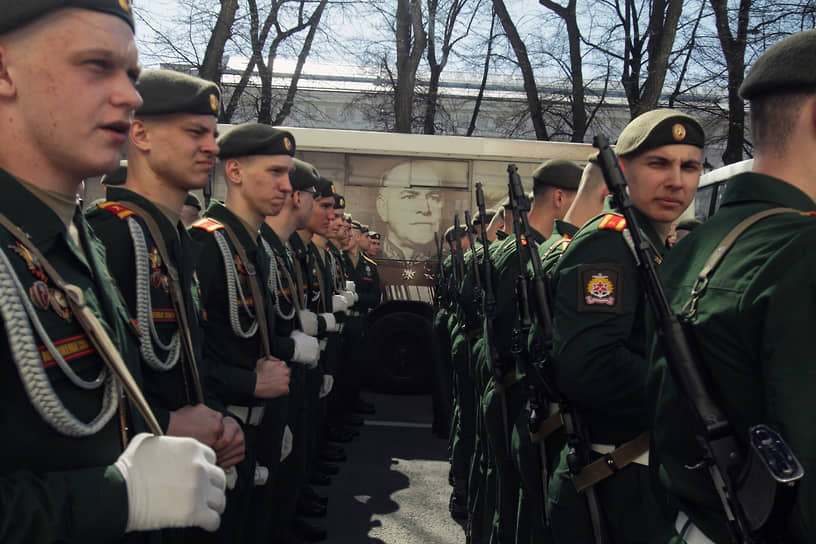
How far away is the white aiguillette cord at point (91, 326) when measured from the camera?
1233 millimetres

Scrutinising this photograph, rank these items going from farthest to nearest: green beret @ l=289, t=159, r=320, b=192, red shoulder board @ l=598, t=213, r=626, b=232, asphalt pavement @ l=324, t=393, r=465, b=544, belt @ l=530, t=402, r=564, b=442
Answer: asphalt pavement @ l=324, t=393, r=465, b=544, green beret @ l=289, t=159, r=320, b=192, belt @ l=530, t=402, r=564, b=442, red shoulder board @ l=598, t=213, r=626, b=232

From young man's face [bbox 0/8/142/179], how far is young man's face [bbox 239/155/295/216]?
5.76 ft

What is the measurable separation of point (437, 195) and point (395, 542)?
15.6 feet

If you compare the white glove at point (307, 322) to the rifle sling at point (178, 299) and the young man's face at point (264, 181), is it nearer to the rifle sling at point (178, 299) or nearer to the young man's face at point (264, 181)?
the young man's face at point (264, 181)

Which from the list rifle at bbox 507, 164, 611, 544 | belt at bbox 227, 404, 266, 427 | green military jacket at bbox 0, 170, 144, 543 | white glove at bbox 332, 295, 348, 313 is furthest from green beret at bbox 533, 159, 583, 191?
green military jacket at bbox 0, 170, 144, 543

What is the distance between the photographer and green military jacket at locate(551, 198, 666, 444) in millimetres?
2040

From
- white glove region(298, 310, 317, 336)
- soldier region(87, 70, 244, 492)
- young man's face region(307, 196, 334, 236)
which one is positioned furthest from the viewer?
young man's face region(307, 196, 334, 236)

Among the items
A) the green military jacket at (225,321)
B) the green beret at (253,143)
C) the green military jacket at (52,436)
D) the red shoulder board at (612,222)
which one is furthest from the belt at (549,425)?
the green beret at (253,143)

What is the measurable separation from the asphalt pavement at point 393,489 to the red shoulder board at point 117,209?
288 centimetres

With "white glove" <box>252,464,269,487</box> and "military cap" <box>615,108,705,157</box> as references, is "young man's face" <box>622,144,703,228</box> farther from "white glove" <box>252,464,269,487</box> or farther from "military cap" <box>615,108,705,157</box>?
"white glove" <box>252,464,269,487</box>

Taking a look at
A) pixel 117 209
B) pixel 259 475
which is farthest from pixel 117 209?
pixel 259 475

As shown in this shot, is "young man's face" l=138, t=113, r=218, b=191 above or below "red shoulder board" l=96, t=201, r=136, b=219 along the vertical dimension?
above

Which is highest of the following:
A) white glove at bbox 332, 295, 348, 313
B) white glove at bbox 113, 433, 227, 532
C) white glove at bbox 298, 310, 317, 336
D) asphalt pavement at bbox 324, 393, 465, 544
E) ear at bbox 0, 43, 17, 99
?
ear at bbox 0, 43, 17, 99

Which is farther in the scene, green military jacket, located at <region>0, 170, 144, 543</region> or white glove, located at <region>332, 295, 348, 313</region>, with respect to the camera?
white glove, located at <region>332, 295, 348, 313</region>
